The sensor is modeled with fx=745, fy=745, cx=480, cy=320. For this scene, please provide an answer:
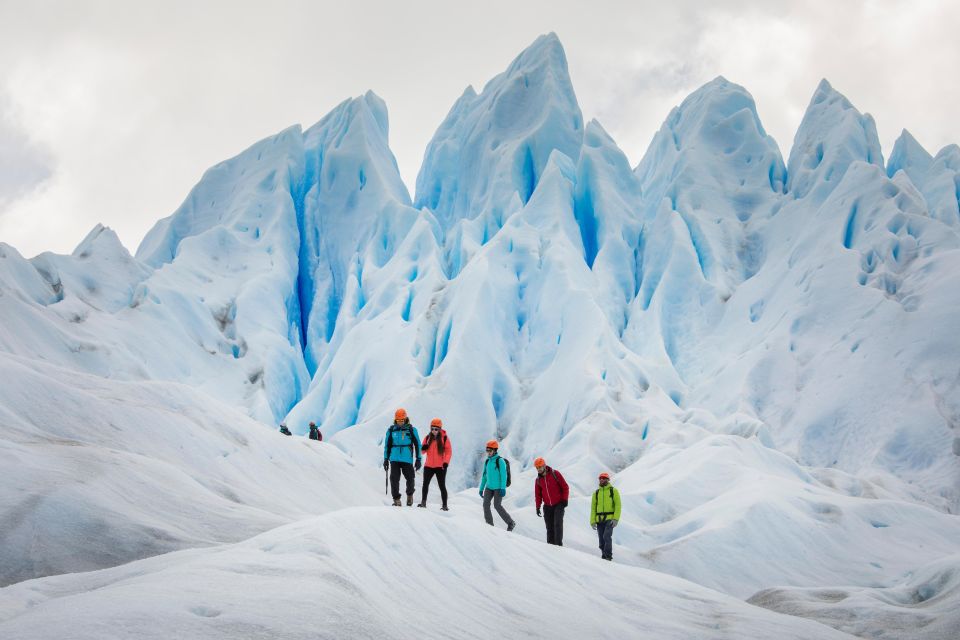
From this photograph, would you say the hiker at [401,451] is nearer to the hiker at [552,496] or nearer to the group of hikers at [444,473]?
the group of hikers at [444,473]

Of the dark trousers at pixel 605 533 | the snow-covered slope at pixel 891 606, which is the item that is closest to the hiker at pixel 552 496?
the dark trousers at pixel 605 533

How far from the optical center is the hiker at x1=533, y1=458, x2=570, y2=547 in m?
11.9

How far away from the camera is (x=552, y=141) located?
166 ft

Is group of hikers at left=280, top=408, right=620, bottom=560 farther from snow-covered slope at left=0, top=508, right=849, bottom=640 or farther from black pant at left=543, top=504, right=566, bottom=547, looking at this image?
snow-covered slope at left=0, top=508, right=849, bottom=640

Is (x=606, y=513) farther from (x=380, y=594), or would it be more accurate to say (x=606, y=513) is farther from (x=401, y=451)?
(x=380, y=594)

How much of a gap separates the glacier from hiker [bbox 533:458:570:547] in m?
1.69

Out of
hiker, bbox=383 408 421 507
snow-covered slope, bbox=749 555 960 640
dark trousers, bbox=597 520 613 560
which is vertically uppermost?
hiker, bbox=383 408 421 507

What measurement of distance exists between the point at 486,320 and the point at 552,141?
63.6 feet

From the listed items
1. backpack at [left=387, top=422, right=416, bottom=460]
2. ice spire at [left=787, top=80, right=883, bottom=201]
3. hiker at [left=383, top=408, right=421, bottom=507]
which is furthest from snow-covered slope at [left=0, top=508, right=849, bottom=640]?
ice spire at [left=787, top=80, right=883, bottom=201]

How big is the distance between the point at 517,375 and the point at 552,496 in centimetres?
2435

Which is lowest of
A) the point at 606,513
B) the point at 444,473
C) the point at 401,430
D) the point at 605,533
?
the point at 605,533

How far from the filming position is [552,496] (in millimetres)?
11914

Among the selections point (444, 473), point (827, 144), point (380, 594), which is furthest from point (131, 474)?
point (827, 144)

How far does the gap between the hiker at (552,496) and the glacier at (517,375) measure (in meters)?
1.69
